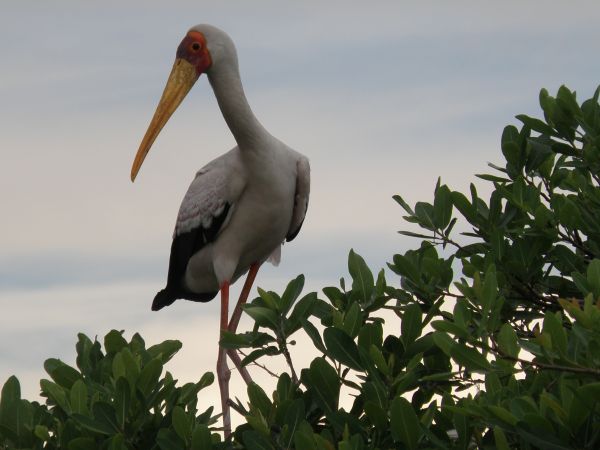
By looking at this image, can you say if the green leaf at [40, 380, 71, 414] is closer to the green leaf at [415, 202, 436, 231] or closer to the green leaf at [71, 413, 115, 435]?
the green leaf at [71, 413, 115, 435]

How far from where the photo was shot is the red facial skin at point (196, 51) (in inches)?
332

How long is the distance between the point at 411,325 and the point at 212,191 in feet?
13.3

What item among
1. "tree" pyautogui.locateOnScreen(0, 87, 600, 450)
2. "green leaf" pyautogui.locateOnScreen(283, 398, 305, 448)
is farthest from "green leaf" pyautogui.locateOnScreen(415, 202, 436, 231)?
"green leaf" pyautogui.locateOnScreen(283, 398, 305, 448)

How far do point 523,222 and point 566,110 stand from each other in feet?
2.26

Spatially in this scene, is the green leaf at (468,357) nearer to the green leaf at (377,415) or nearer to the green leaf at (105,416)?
the green leaf at (377,415)

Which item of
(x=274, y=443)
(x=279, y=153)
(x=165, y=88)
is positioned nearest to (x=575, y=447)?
(x=274, y=443)

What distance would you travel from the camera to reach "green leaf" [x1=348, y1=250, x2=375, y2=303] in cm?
513

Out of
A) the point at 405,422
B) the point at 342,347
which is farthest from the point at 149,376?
the point at 405,422

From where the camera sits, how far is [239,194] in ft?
28.0

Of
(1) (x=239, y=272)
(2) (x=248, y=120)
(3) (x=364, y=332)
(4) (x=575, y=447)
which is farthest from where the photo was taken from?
(1) (x=239, y=272)

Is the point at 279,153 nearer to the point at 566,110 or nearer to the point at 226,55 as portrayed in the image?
the point at 226,55

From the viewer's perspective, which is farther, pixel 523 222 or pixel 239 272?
pixel 239 272

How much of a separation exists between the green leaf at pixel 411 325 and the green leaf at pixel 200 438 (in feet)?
2.96

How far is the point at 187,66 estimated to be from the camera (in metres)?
8.49
